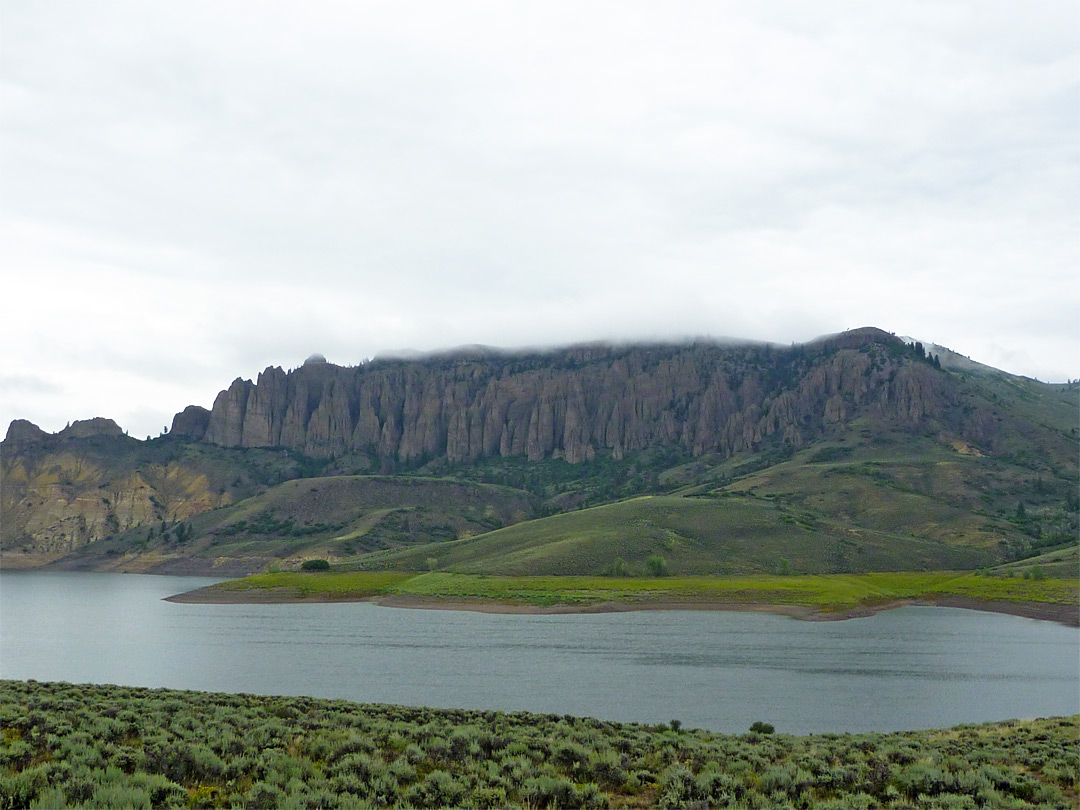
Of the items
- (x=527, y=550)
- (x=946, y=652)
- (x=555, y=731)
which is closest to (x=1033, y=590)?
(x=946, y=652)

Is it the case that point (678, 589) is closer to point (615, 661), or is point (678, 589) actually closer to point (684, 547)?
point (684, 547)

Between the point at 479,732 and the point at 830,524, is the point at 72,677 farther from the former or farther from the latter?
the point at 830,524

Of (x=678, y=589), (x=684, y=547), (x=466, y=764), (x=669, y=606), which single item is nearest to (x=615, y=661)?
(x=466, y=764)

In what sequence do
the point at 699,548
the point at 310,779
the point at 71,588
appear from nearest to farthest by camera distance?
the point at 310,779 < the point at 699,548 < the point at 71,588

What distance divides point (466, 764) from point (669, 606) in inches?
3749

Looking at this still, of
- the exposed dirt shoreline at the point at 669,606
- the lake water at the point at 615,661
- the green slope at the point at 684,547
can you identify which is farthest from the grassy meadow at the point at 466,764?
the green slope at the point at 684,547

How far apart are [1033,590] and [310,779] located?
119210 mm

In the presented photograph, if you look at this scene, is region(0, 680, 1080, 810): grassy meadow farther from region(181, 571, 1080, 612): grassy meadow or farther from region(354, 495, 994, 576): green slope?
region(354, 495, 994, 576): green slope

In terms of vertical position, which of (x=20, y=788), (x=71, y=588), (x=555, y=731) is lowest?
(x=71, y=588)

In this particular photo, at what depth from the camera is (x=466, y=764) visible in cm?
2153

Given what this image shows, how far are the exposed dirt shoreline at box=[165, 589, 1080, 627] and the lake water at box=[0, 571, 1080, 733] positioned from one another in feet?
13.0

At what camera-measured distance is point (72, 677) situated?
57.2 m

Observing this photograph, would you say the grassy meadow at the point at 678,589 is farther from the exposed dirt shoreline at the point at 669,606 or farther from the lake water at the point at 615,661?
the lake water at the point at 615,661

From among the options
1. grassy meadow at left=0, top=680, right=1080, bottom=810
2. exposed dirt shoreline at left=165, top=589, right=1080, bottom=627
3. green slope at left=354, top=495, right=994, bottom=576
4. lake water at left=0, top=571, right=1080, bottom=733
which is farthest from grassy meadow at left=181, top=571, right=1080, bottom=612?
grassy meadow at left=0, top=680, right=1080, bottom=810
